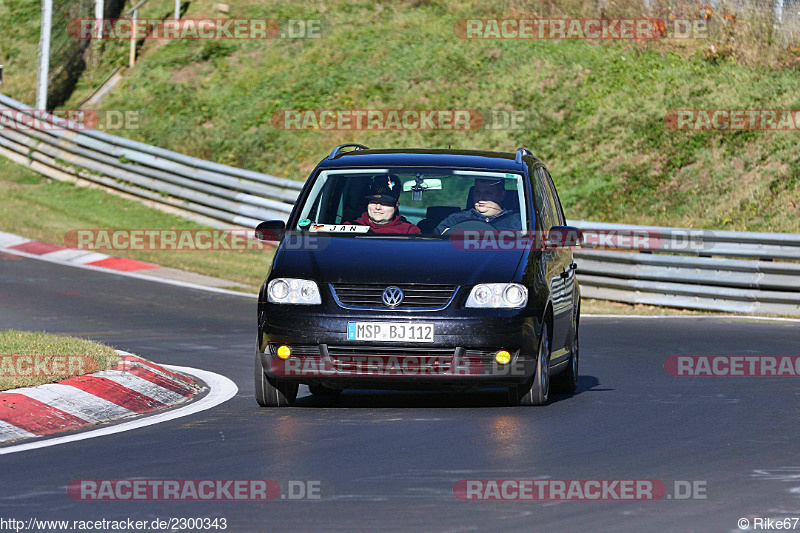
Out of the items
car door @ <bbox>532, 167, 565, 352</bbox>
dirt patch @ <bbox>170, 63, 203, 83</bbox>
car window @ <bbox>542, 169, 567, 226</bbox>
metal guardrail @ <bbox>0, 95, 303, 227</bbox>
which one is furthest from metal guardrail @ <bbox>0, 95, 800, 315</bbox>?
dirt patch @ <bbox>170, 63, 203, 83</bbox>

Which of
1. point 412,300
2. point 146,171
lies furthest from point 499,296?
point 146,171

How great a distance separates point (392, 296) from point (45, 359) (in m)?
2.74

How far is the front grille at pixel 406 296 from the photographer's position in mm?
9102

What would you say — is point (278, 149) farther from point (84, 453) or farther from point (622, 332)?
point (84, 453)

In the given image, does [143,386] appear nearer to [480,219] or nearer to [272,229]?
[272,229]

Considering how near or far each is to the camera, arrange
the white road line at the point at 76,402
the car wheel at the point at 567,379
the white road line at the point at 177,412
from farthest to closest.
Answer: the car wheel at the point at 567,379 < the white road line at the point at 76,402 < the white road line at the point at 177,412

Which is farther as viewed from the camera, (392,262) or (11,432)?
(392,262)

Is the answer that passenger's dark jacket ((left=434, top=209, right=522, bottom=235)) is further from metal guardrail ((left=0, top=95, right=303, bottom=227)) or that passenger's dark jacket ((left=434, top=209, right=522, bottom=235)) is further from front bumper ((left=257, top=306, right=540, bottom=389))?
metal guardrail ((left=0, top=95, right=303, bottom=227))

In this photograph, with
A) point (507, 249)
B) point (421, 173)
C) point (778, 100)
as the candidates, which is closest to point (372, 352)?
point (507, 249)

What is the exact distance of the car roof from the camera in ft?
34.6

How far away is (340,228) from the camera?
10.1 meters

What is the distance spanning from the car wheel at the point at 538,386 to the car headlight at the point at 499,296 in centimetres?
37

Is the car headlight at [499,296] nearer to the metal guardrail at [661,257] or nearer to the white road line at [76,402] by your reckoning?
the white road line at [76,402]

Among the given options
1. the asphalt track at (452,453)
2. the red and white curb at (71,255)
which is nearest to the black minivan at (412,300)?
the asphalt track at (452,453)
